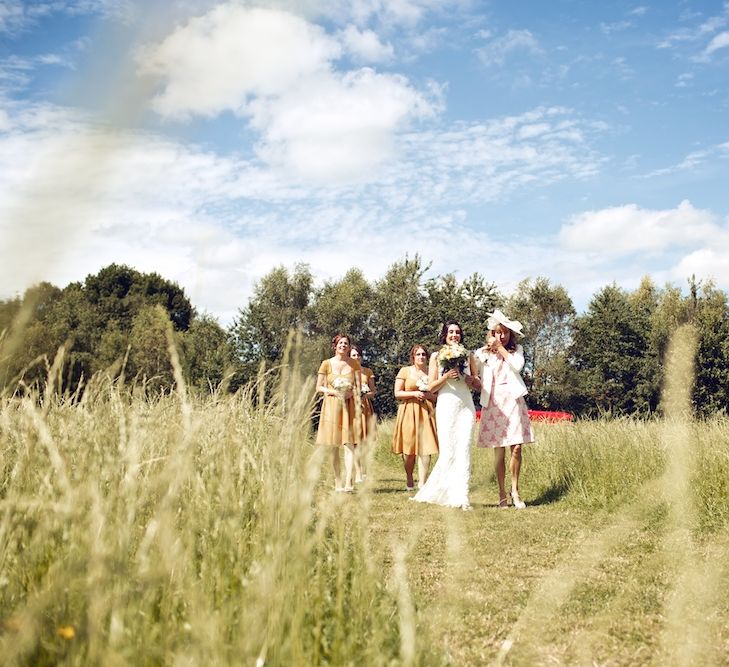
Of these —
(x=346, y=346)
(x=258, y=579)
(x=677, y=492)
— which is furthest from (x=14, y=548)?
(x=346, y=346)

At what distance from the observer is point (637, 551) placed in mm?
5988

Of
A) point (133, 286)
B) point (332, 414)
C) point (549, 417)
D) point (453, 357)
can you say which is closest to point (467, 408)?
point (453, 357)

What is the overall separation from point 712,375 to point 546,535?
120 feet

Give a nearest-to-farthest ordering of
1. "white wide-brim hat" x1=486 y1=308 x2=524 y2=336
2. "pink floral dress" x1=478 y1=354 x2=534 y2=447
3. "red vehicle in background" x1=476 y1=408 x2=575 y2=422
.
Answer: "pink floral dress" x1=478 y1=354 x2=534 y2=447, "white wide-brim hat" x1=486 y1=308 x2=524 y2=336, "red vehicle in background" x1=476 y1=408 x2=575 y2=422

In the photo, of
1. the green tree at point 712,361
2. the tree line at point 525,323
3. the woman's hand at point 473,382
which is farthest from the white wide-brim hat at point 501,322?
the green tree at point 712,361

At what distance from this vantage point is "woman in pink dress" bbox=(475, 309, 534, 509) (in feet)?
28.5

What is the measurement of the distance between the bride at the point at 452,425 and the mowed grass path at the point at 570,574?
337 mm

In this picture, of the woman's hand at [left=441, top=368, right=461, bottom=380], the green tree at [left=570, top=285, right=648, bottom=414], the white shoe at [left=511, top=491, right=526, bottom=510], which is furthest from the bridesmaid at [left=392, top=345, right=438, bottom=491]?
the green tree at [left=570, top=285, right=648, bottom=414]

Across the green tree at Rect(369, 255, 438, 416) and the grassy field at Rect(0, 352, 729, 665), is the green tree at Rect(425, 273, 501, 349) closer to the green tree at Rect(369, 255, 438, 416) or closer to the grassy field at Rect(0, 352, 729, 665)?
the green tree at Rect(369, 255, 438, 416)

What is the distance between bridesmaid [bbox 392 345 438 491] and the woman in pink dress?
157 centimetres

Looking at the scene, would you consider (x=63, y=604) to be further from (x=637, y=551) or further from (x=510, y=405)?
(x=510, y=405)

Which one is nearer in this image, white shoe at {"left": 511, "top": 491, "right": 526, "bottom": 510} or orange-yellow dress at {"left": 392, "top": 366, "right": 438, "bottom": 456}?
white shoe at {"left": 511, "top": 491, "right": 526, "bottom": 510}

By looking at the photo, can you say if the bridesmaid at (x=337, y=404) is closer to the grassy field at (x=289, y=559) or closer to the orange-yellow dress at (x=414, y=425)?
the orange-yellow dress at (x=414, y=425)

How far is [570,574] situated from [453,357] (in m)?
4.03
